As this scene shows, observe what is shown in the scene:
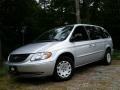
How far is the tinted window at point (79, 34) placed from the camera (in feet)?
26.3

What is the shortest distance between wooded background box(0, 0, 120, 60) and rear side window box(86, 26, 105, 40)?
242 inches

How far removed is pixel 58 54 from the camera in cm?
705

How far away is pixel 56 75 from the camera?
7.03m

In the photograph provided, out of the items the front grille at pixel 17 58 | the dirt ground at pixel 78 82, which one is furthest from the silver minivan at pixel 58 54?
the dirt ground at pixel 78 82

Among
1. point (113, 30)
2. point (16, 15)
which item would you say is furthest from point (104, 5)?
point (16, 15)

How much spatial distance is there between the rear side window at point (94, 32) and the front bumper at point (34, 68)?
2.64 m

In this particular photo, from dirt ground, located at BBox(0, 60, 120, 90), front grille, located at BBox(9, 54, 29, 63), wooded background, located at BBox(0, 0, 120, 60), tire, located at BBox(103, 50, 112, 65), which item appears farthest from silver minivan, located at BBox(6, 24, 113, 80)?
wooded background, located at BBox(0, 0, 120, 60)

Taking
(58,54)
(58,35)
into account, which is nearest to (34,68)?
(58,54)

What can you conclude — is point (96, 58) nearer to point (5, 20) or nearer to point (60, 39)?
point (60, 39)

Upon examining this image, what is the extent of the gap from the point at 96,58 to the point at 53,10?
15084 mm

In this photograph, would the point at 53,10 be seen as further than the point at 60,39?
Yes

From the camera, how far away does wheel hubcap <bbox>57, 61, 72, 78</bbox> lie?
7.14m

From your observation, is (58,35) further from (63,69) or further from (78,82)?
(78,82)

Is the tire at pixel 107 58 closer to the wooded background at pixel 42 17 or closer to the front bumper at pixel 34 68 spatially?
the front bumper at pixel 34 68
